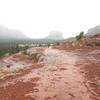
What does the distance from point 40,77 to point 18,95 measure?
7.54 metres

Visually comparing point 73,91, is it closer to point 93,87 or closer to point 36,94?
point 93,87

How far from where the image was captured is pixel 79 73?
28000 mm

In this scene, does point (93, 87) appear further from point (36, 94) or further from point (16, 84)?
point (16, 84)

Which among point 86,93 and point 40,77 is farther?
point 40,77

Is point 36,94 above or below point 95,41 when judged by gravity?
below

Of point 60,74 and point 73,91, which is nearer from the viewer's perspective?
point 73,91

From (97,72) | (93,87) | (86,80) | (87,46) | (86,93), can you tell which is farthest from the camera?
(87,46)

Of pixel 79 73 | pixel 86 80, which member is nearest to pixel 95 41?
pixel 79 73

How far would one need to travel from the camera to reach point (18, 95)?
65.7 ft

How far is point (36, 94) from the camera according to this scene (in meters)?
20.1

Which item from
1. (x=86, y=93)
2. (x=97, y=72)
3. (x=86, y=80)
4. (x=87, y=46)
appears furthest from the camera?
(x=87, y=46)

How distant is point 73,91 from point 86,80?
4236 mm

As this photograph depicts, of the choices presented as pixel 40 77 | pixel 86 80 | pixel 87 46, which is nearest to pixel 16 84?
pixel 40 77

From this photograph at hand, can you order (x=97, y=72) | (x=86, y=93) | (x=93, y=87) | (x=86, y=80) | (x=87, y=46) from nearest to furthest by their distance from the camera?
1. (x=86, y=93)
2. (x=93, y=87)
3. (x=86, y=80)
4. (x=97, y=72)
5. (x=87, y=46)
